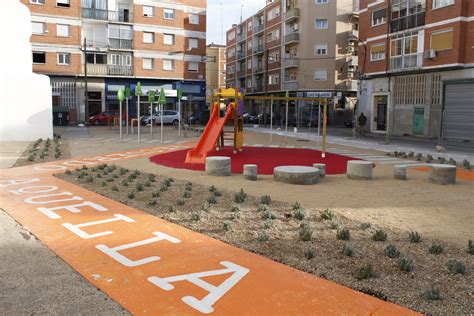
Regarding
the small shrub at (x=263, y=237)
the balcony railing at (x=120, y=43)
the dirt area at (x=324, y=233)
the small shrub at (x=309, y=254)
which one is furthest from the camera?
the balcony railing at (x=120, y=43)

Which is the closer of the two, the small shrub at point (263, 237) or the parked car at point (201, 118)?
the small shrub at point (263, 237)

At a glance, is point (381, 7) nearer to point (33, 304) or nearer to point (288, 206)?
point (288, 206)

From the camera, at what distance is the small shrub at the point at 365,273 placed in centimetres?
430

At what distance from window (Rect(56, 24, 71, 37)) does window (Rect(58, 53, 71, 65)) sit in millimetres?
1728

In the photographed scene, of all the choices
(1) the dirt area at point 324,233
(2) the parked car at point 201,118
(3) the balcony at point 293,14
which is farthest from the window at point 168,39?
(1) the dirt area at point 324,233

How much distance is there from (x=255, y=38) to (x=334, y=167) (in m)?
56.1

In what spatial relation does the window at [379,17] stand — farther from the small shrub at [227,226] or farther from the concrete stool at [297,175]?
the small shrub at [227,226]

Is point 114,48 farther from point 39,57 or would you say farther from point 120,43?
point 39,57

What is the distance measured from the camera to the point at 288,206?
7.38 m

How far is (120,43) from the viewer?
4303cm

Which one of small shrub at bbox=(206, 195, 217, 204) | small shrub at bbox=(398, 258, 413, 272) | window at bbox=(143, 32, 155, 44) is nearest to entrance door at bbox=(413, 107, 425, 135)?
window at bbox=(143, 32, 155, 44)

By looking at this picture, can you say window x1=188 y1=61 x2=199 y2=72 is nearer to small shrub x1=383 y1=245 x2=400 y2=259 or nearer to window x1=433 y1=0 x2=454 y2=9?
window x1=433 y1=0 x2=454 y2=9

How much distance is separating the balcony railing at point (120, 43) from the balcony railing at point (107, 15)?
1862mm

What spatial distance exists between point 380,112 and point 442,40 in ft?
26.4
